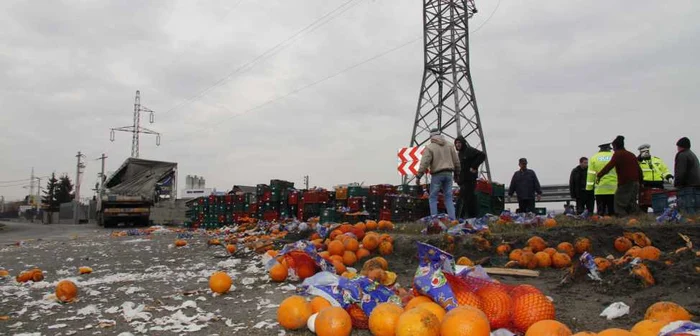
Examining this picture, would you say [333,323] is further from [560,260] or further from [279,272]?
[560,260]

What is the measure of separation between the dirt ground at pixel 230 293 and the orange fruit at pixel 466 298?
66cm

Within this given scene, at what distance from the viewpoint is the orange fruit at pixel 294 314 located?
3.17 meters

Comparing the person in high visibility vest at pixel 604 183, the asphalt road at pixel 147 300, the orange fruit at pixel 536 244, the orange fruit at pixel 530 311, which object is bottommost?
the asphalt road at pixel 147 300

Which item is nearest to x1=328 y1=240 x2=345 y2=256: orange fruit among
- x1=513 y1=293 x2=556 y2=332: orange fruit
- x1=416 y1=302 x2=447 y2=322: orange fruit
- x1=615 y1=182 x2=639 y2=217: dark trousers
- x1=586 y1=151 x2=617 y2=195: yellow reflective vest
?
x1=416 y1=302 x2=447 y2=322: orange fruit

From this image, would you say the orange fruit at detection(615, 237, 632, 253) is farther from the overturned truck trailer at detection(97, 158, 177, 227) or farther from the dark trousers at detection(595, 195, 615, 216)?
the overturned truck trailer at detection(97, 158, 177, 227)

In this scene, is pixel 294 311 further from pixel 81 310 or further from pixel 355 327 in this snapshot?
pixel 81 310

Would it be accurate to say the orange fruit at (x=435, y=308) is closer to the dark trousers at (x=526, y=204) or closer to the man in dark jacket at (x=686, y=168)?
the man in dark jacket at (x=686, y=168)

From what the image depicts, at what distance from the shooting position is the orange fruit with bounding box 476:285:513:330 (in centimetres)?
283

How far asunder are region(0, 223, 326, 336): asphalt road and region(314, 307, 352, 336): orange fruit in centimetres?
41

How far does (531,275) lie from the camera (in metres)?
4.53

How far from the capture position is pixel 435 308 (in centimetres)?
284

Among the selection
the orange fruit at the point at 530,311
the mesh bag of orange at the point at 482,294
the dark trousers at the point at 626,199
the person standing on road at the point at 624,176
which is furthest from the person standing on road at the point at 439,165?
the orange fruit at the point at 530,311

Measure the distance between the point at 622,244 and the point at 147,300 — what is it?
5.16 meters

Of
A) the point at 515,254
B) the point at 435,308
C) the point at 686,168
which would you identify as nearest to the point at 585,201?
the point at 686,168
